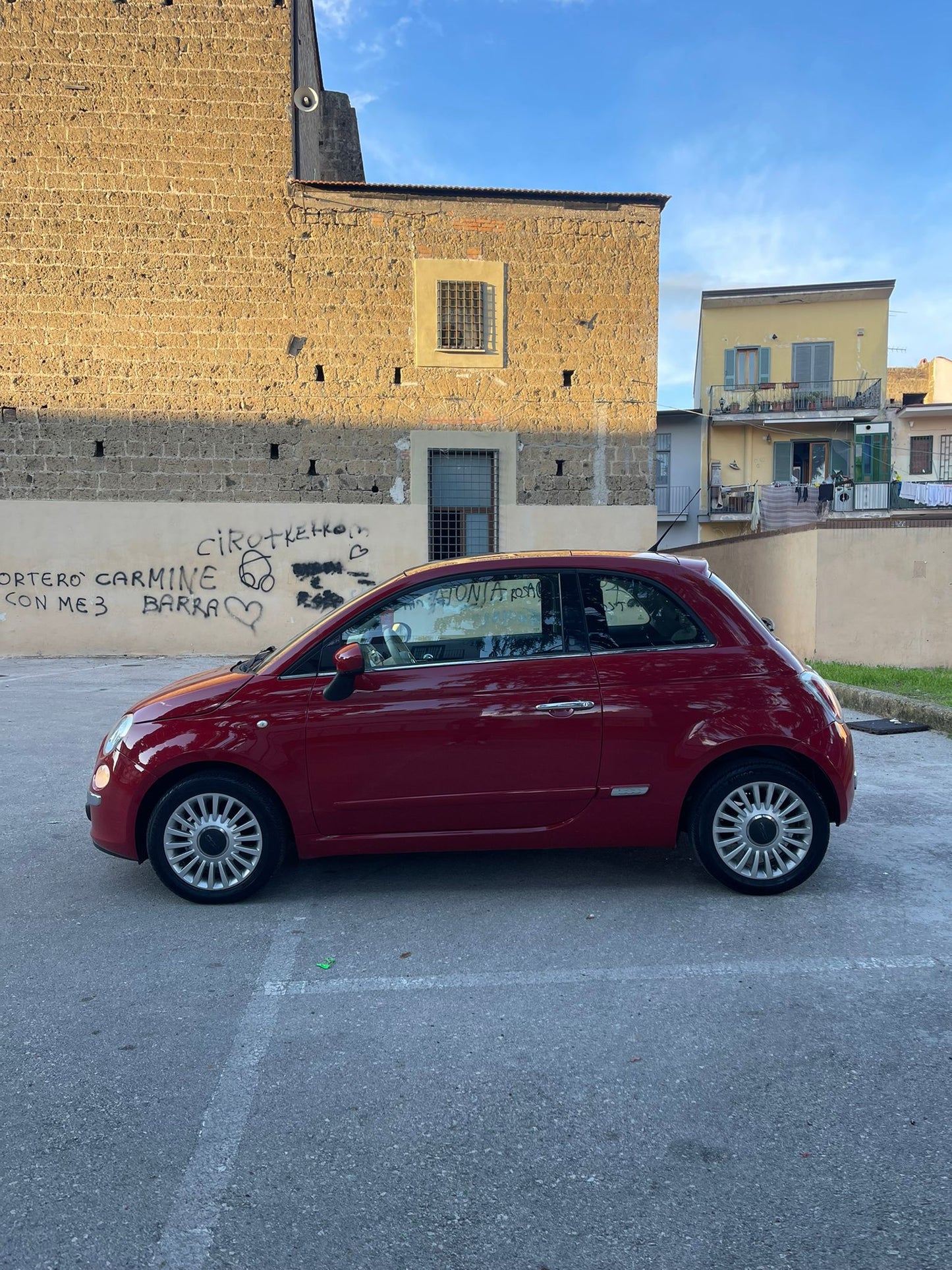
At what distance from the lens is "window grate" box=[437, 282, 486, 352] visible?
16.2 meters

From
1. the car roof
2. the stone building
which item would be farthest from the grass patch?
the stone building

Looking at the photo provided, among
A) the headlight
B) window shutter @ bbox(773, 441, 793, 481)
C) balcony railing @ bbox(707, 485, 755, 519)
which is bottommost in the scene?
the headlight

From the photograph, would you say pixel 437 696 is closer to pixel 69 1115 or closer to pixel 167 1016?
pixel 167 1016

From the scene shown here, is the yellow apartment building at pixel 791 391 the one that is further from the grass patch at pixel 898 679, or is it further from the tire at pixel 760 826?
the tire at pixel 760 826

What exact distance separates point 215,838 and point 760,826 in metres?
2.59

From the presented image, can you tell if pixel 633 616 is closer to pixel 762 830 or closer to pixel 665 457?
pixel 762 830

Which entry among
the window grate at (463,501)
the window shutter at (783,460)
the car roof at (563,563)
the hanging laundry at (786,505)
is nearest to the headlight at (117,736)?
the car roof at (563,563)

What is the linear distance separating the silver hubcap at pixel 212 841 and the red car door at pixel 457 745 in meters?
0.36

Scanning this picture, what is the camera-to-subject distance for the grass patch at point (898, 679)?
945cm

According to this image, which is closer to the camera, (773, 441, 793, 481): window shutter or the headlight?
the headlight

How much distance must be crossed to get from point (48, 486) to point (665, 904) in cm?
1464

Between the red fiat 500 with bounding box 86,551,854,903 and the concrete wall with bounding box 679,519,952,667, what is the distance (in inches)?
347

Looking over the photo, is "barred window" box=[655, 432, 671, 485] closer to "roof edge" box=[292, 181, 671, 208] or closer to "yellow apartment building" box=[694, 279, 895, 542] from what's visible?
"yellow apartment building" box=[694, 279, 895, 542]

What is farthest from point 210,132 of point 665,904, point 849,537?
point 665,904
